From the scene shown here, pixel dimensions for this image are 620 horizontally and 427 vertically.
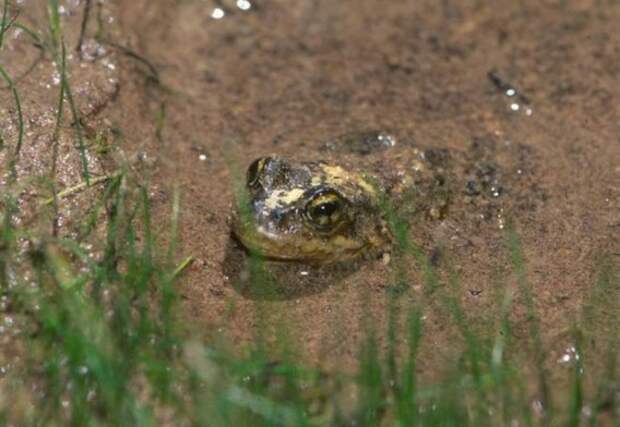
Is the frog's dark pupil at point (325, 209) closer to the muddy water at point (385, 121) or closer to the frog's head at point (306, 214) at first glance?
the frog's head at point (306, 214)

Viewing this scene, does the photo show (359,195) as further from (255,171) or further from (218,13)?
(218,13)

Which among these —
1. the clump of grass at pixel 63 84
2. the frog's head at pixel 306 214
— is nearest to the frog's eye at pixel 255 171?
the frog's head at pixel 306 214

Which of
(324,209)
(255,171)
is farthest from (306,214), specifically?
(255,171)

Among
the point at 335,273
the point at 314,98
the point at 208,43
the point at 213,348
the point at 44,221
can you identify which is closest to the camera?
the point at 213,348

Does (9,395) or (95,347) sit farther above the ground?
(95,347)

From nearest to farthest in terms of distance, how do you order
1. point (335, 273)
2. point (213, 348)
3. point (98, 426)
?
point (98, 426), point (213, 348), point (335, 273)

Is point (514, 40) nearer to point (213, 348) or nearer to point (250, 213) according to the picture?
point (250, 213)

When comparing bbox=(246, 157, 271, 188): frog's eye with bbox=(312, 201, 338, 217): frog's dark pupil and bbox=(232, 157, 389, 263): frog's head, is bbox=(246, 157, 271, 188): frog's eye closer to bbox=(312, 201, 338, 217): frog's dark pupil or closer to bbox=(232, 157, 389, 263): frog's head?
bbox=(232, 157, 389, 263): frog's head

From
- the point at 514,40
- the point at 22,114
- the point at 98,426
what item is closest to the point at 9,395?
the point at 98,426
